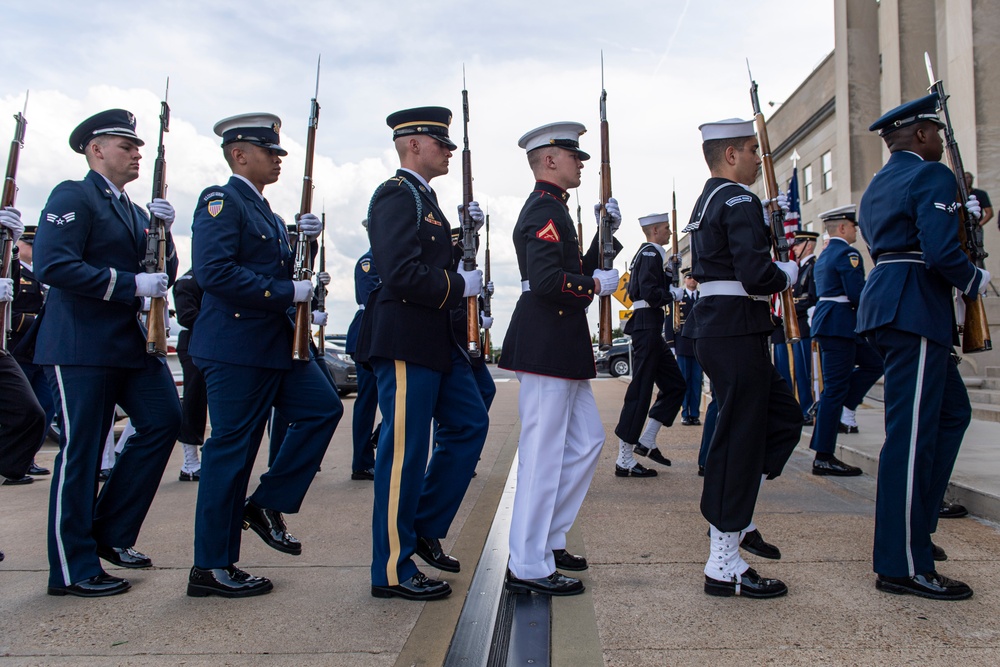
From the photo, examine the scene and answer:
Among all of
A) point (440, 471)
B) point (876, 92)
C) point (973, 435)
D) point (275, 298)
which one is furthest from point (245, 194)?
point (876, 92)

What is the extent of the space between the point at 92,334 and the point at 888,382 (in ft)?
11.6

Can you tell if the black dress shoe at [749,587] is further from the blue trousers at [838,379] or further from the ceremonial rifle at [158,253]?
the blue trousers at [838,379]

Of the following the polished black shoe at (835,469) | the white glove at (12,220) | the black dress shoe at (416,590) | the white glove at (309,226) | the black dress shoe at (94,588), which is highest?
the white glove at (12,220)

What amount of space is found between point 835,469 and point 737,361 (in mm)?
3242

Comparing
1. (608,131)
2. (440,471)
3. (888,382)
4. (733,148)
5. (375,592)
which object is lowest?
(375,592)

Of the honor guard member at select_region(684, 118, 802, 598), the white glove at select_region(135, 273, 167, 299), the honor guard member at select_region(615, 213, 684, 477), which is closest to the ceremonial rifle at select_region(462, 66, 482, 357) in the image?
the honor guard member at select_region(684, 118, 802, 598)

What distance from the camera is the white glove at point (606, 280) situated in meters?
3.95

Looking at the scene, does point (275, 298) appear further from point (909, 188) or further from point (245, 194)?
point (909, 188)

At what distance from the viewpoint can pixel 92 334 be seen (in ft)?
12.7

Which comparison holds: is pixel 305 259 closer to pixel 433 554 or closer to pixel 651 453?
pixel 433 554

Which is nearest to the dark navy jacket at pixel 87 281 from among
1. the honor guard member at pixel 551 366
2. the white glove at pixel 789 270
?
the honor guard member at pixel 551 366

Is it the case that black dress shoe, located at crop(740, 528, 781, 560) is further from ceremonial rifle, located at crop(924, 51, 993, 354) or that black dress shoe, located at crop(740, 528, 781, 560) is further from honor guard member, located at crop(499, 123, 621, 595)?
ceremonial rifle, located at crop(924, 51, 993, 354)

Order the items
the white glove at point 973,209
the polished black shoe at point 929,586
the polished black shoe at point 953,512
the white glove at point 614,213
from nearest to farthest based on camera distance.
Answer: the polished black shoe at point 929,586, the white glove at point 614,213, the white glove at point 973,209, the polished black shoe at point 953,512

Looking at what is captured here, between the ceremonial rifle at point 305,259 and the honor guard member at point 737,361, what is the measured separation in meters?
1.78
